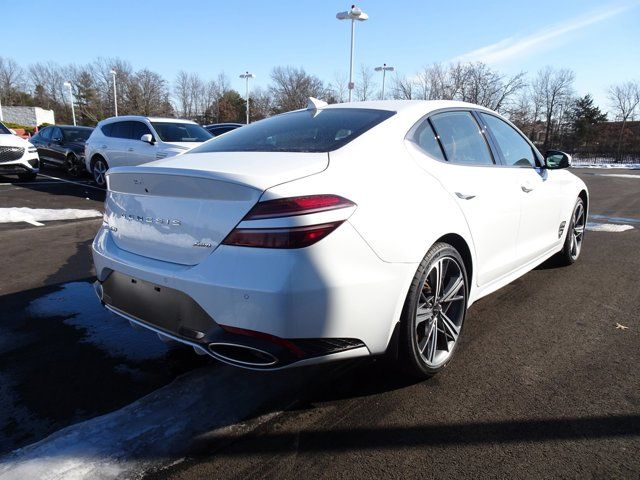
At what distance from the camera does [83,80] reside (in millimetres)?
71500

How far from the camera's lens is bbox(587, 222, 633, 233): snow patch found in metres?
7.39

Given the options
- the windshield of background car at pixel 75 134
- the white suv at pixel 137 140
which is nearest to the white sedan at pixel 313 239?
the white suv at pixel 137 140

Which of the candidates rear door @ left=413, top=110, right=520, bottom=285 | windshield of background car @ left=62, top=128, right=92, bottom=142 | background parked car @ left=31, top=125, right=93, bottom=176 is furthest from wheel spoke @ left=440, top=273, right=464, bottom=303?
windshield of background car @ left=62, top=128, right=92, bottom=142

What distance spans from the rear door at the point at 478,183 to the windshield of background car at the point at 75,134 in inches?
542

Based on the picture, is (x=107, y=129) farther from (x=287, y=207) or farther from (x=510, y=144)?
(x=287, y=207)

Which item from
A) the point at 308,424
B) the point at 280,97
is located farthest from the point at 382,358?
the point at 280,97

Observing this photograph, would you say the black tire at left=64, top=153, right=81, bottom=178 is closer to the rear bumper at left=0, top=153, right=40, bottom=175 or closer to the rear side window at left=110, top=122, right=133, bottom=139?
the rear bumper at left=0, top=153, right=40, bottom=175

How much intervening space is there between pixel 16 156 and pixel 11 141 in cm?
36

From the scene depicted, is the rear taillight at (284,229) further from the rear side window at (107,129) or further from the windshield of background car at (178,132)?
the rear side window at (107,129)

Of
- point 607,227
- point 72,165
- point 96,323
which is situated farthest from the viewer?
point 72,165

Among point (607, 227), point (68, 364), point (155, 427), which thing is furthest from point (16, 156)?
point (607, 227)

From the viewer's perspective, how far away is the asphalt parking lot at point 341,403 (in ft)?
6.86

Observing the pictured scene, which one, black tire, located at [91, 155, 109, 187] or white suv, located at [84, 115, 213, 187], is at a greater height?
white suv, located at [84, 115, 213, 187]

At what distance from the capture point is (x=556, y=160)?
4.42 meters
